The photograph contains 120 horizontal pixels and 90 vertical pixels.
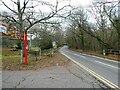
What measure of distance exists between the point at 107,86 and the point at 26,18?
2040 centimetres

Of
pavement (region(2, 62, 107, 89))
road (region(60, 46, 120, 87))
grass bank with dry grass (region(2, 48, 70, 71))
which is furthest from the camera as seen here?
grass bank with dry grass (region(2, 48, 70, 71))

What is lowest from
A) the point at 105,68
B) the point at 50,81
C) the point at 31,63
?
the point at 105,68

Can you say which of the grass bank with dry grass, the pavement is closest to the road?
the pavement

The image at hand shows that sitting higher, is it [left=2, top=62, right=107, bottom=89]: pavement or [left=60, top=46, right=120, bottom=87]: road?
[left=2, top=62, right=107, bottom=89]: pavement

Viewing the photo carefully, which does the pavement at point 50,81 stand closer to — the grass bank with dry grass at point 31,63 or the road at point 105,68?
the road at point 105,68

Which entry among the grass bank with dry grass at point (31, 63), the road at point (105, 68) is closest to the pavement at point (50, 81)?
the road at point (105, 68)

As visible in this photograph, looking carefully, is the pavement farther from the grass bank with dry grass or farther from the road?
the grass bank with dry grass

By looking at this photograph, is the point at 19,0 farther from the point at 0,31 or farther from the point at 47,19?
the point at 0,31

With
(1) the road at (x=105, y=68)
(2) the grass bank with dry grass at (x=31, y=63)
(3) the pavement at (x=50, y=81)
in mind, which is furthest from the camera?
(2) the grass bank with dry grass at (x=31, y=63)

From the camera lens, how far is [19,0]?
26531 mm

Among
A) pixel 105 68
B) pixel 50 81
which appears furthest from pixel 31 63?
pixel 50 81

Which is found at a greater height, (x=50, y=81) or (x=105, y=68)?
(x=50, y=81)

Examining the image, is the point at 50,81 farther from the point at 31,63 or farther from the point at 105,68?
the point at 31,63

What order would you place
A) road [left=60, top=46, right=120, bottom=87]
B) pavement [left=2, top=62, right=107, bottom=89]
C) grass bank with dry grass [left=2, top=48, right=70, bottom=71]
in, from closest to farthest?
pavement [left=2, top=62, right=107, bottom=89] → road [left=60, top=46, right=120, bottom=87] → grass bank with dry grass [left=2, top=48, right=70, bottom=71]
